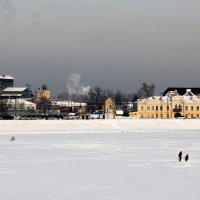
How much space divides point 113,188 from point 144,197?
205 centimetres

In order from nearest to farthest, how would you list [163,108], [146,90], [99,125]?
[99,125], [163,108], [146,90]

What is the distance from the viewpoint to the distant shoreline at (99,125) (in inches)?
2965

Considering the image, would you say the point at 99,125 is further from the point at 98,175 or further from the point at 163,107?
the point at 98,175

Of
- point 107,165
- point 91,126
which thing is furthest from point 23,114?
point 107,165

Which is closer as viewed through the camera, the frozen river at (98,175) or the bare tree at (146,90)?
the frozen river at (98,175)

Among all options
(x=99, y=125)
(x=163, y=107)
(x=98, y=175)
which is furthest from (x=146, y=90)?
(x=98, y=175)

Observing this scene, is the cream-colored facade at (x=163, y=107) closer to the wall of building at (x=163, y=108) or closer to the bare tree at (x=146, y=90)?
the wall of building at (x=163, y=108)

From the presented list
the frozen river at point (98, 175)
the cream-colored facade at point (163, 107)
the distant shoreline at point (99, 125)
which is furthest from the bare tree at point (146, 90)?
the frozen river at point (98, 175)

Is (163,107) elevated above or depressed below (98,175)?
above

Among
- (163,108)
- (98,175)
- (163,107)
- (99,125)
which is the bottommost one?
(98,175)

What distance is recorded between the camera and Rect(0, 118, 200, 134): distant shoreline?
75312 millimetres

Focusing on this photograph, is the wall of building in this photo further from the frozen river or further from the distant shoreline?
the frozen river

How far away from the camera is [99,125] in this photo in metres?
79.4

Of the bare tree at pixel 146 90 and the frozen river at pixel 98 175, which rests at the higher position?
the bare tree at pixel 146 90
